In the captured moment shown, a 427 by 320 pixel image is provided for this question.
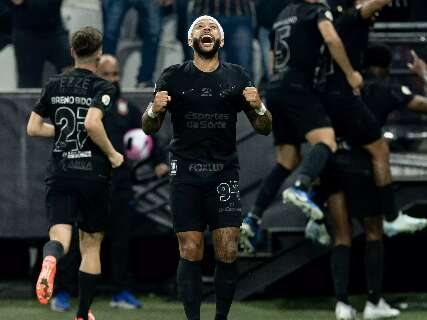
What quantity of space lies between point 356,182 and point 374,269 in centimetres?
72

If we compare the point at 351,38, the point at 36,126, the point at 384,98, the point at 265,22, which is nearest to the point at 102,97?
the point at 36,126

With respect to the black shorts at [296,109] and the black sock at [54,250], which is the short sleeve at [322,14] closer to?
the black shorts at [296,109]

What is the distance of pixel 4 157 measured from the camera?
11.5 m

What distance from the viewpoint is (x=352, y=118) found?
9.95 m

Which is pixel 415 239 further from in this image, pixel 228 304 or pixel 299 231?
pixel 228 304

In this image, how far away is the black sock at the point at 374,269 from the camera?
393 inches

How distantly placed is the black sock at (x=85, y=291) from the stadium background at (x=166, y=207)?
84.6 inches

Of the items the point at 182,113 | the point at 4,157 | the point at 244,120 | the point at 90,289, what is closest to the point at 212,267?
the point at 244,120

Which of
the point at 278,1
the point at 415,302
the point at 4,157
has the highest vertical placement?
the point at 278,1

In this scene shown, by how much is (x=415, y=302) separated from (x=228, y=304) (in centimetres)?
319

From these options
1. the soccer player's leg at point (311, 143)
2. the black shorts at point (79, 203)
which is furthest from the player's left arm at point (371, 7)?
Answer: the black shorts at point (79, 203)

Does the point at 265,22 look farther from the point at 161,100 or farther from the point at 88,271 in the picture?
the point at 161,100

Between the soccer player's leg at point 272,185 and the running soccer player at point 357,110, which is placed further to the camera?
the soccer player's leg at point 272,185

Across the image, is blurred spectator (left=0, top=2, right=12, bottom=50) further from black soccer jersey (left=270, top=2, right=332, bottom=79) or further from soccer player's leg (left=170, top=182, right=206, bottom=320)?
soccer player's leg (left=170, top=182, right=206, bottom=320)
